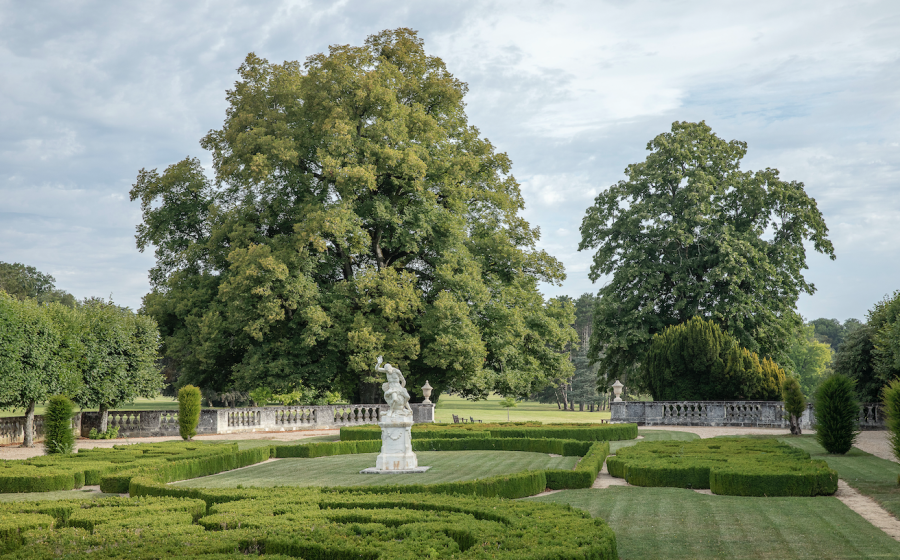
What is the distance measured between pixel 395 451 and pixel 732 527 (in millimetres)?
9172

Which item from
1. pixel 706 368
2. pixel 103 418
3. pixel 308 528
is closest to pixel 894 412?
pixel 308 528

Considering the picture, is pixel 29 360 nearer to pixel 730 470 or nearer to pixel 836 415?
pixel 730 470

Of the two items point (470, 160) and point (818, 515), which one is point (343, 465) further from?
point (470, 160)

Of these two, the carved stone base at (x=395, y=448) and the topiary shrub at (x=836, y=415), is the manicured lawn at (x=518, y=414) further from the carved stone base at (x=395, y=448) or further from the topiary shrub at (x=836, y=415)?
the carved stone base at (x=395, y=448)

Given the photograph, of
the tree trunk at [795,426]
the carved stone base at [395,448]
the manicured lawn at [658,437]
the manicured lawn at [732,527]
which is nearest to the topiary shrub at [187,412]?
the carved stone base at [395,448]

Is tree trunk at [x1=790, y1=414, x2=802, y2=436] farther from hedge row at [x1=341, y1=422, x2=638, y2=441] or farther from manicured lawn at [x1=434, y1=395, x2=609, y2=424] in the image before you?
manicured lawn at [x1=434, y1=395, x2=609, y2=424]

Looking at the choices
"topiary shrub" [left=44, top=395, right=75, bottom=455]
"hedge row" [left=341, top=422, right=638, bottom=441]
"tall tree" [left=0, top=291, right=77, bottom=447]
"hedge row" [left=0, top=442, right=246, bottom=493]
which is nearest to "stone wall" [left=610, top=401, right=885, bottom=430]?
"hedge row" [left=341, top=422, right=638, bottom=441]

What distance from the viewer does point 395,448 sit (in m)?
17.8

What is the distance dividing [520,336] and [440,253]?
588cm

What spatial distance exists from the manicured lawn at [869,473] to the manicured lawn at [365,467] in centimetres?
648

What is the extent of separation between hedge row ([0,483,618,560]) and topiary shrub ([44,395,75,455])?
10.7 meters

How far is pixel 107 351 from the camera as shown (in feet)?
95.8

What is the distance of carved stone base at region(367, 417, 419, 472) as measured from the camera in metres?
17.6

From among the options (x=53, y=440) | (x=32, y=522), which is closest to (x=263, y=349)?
(x=53, y=440)
